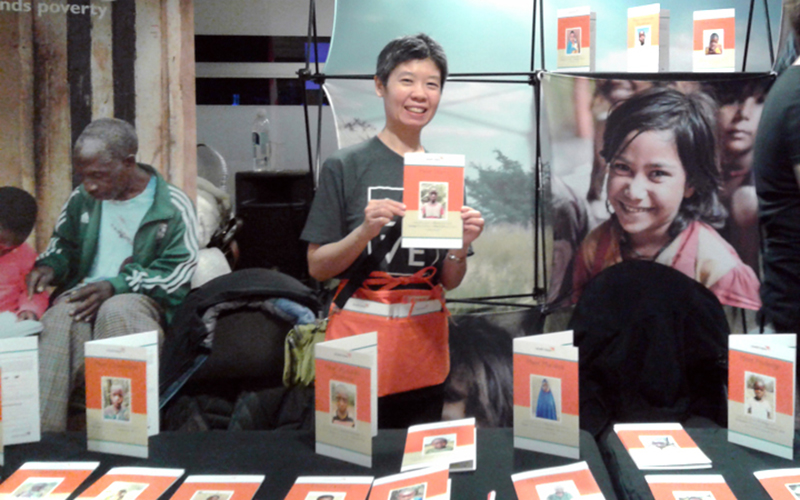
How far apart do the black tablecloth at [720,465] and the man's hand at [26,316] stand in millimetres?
1874

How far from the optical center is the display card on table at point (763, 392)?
4.21ft

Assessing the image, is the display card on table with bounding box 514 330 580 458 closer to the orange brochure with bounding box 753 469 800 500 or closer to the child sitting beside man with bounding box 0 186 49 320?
the orange brochure with bounding box 753 469 800 500

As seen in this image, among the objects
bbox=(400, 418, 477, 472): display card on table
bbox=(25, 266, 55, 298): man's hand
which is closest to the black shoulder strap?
bbox=(400, 418, 477, 472): display card on table

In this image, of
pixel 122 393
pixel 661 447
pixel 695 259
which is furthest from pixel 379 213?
pixel 695 259

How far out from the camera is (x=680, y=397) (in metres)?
2.13

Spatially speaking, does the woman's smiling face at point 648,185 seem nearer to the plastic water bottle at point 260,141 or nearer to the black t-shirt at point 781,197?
the black t-shirt at point 781,197

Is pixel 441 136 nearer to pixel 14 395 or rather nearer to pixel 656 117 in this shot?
pixel 656 117

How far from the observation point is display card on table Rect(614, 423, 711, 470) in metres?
1.26

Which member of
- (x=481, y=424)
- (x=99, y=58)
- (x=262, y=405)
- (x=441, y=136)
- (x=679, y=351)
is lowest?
(x=481, y=424)

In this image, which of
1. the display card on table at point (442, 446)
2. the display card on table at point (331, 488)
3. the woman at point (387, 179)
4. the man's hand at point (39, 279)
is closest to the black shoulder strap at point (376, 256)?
the woman at point (387, 179)

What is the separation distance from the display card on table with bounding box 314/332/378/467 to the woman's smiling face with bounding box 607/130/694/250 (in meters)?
1.39

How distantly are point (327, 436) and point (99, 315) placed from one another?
1265 mm

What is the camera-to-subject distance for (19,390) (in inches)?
54.4

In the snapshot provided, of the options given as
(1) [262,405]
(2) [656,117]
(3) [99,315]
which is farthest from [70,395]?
(2) [656,117]
